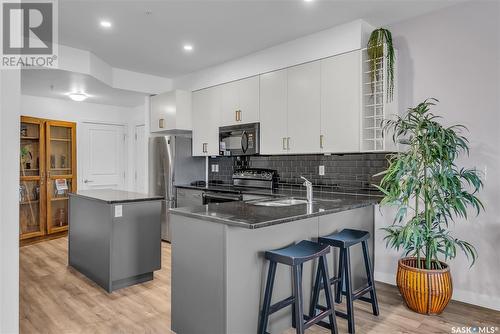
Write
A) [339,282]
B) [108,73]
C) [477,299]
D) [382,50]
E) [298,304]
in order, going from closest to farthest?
[298,304]
[339,282]
[477,299]
[382,50]
[108,73]

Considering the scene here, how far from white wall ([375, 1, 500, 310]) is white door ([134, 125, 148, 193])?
493 cm

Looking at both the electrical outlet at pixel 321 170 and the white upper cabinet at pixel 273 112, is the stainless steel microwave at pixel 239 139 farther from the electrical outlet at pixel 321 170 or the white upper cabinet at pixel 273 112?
the electrical outlet at pixel 321 170

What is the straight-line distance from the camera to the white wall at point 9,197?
157 cm

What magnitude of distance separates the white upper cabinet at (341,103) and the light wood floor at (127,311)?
1541mm

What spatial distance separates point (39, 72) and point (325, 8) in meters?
3.55

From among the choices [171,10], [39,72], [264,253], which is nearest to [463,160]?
[264,253]

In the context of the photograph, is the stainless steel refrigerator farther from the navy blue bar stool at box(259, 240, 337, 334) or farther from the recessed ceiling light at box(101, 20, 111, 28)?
the navy blue bar stool at box(259, 240, 337, 334)

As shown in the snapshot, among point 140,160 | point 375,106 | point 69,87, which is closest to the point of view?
point 375,106

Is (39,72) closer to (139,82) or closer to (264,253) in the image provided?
(139,82)

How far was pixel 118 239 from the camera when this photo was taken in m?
3.23

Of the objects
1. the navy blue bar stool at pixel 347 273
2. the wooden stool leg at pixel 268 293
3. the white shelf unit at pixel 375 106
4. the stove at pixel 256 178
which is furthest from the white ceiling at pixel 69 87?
the navy blue bar stool at pixel 347 273

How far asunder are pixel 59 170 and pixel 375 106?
17.2 feet

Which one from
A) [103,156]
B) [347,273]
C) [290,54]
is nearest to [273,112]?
[290,54]

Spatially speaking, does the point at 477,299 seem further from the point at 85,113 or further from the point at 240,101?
the point at 85,113
